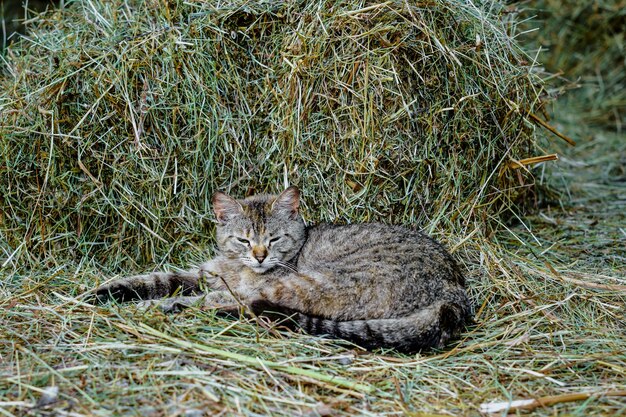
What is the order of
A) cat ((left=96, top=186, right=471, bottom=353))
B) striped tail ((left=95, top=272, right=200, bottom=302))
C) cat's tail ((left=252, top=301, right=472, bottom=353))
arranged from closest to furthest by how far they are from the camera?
cat's tail ((left=252, top=301, right=472, bottom=353)) < cat ((left=96, top=186, right=471, bottom=353)) < striped tail ((left=95, top=272, right=200, bottom=302))

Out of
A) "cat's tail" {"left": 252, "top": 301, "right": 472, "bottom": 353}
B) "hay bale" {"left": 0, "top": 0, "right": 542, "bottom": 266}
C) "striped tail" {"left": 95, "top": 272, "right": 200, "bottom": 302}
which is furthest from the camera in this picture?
"hay bale" {"left": 0, "top": 0, "right": 542, "bottom": 266}

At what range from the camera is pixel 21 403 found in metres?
2.97

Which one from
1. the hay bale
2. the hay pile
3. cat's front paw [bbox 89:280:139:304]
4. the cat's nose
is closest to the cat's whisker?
the cat's nose

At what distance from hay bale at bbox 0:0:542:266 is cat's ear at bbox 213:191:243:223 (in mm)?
269

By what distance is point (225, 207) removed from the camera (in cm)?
459

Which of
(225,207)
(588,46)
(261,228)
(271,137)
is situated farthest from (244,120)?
(588,46)

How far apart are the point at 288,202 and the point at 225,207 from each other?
0.45m

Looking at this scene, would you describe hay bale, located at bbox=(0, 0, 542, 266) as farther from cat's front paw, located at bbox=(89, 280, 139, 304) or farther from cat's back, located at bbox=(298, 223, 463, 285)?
cat's front paw, located at bbox=(89, 280, 139, 304)

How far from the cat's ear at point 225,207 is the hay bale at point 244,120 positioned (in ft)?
0.88

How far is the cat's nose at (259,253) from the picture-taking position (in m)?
4.44

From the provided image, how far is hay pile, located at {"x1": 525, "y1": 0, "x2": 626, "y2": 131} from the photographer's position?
8180 millimetres

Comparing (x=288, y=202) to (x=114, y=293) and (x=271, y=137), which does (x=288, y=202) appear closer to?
(x=271, y=137)

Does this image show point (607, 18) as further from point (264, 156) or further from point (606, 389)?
point (606, 389)

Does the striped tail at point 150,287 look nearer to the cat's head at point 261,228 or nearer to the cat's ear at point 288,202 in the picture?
the cat's head at point 261,228
